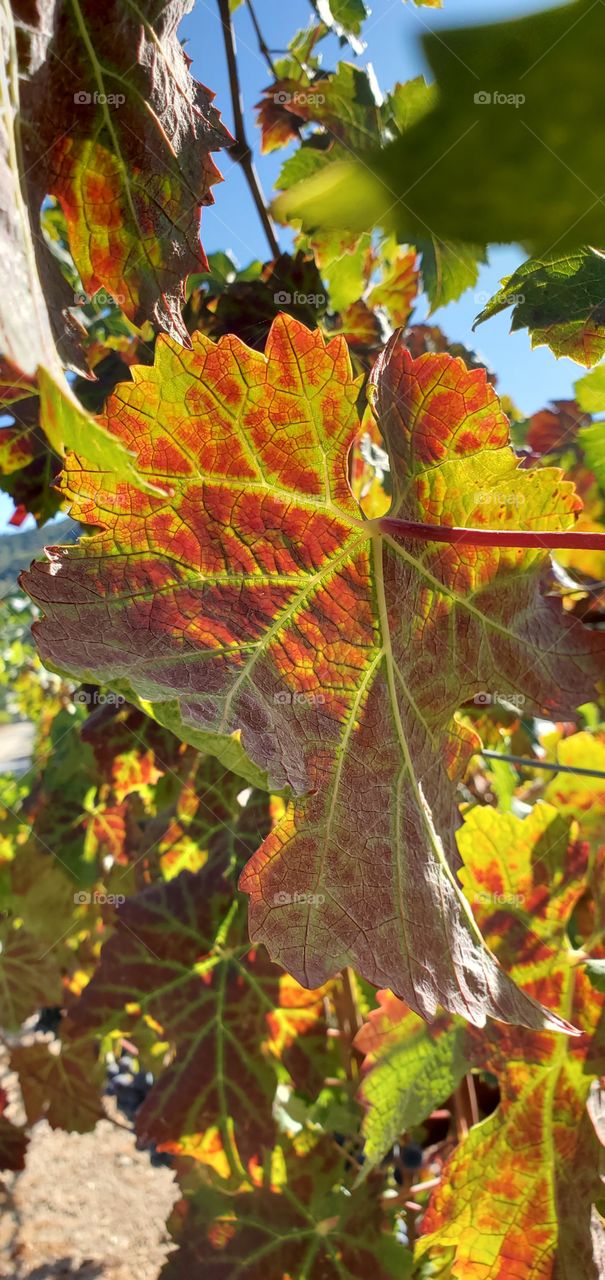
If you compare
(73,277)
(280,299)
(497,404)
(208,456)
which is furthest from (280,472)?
(73,277)

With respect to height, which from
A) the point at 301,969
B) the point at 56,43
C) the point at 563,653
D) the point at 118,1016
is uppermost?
the point at 56,43

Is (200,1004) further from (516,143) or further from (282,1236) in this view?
(516,143)

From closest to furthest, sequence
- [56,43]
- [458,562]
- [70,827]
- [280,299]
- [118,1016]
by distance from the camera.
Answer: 1. [56,43]
2. [458,562]
3. [280,299]
4. [118,1016]
5. [70,827]

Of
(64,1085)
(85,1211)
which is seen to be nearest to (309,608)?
(64,1085)

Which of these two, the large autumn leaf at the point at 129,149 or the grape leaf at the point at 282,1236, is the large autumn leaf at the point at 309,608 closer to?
the large autumn leaf at the point at 129,149

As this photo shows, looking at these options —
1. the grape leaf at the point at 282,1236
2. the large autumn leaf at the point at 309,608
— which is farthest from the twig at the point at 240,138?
the grape leaf at the point at 282,1236

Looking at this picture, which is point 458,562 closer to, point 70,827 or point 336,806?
point 336,806
